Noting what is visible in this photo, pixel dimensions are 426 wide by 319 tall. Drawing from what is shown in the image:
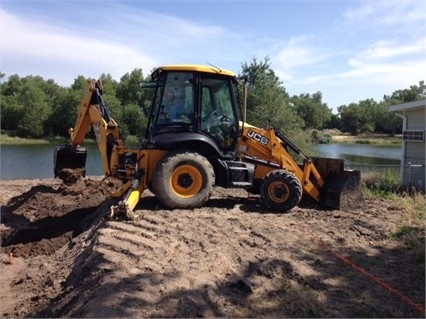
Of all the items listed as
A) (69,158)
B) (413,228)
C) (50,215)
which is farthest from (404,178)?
(50,215)

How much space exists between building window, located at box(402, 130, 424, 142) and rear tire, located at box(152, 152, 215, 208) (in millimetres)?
9978

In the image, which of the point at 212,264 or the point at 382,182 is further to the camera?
the point at 382,182

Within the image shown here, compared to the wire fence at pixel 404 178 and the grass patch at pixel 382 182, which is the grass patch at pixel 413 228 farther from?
the wire fence at pixel 404 178

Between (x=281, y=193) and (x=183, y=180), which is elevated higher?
(x=183, y=180)

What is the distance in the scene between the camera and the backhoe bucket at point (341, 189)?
901 centimetres

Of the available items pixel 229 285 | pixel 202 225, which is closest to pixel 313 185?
pixel 202 225

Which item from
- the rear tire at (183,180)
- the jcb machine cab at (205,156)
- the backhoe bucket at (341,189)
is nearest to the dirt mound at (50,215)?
the jcb machine cab at (205,156)

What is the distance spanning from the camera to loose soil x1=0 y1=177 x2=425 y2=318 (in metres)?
4.64

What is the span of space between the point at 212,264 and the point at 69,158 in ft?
23.0

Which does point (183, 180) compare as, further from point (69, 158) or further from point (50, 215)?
point (69, 158)

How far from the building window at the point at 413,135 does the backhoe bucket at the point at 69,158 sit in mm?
10784

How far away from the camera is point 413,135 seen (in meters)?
15.9

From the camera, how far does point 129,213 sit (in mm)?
7293

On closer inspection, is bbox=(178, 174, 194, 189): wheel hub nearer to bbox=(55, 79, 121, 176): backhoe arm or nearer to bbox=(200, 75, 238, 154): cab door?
bbox=(200, 75, 238, 154): cab door
